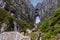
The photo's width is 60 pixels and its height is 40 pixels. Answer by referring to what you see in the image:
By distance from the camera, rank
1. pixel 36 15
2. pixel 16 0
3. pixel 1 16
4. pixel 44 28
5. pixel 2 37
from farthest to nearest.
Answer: pixel 36 15 < pixel 16 0 < pixel 1 16 < pixel 44 28 < pixel 2 37

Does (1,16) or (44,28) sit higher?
(1,16)

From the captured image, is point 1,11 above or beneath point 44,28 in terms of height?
above

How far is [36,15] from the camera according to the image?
18938 centimetres

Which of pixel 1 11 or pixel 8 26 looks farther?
pixel 1 11

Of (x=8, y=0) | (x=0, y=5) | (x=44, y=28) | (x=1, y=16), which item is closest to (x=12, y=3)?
(x=8, y=0)

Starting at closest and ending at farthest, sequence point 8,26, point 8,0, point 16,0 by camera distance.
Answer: point 8,26 → point 8,0 → point 16,0

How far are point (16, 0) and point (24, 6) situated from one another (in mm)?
13144

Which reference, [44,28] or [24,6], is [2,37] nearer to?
[44,28]

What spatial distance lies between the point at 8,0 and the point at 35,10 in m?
39.8

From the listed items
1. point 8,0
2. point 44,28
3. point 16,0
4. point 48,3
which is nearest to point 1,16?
point 8,0

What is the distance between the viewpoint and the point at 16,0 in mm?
175625

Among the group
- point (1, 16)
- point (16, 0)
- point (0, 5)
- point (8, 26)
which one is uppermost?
point (16, 0)

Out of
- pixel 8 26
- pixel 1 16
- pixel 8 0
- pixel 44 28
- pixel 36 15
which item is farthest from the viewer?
pixel 36 15

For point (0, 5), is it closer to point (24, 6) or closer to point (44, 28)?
point (24, 6)
